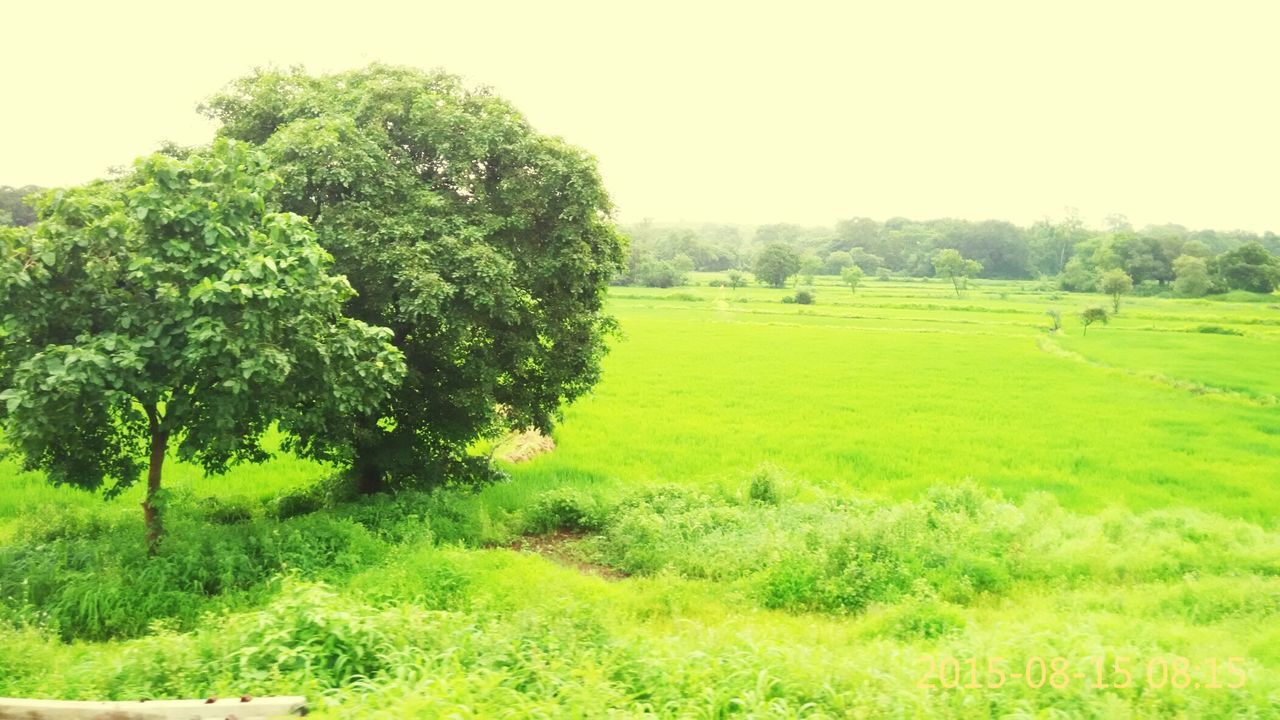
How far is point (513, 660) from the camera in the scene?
497 centimetres

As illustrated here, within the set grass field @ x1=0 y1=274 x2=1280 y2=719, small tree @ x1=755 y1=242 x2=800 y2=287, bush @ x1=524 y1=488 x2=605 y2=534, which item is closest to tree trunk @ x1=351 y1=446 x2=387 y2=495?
grass field @ x1=0 y1=274 x2=1280 y2=719

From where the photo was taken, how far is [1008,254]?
318 feet

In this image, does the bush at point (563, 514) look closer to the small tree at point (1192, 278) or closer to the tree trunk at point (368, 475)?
the tree trunk at point (368, 475)

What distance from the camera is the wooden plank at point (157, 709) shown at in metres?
4.02

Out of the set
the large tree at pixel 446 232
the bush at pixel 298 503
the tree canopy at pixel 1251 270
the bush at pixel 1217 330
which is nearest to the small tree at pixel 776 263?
the tree canopy at pixel 1251 270

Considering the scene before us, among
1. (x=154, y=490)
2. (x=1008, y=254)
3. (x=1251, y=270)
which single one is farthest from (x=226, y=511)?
(x=1008, y=254)

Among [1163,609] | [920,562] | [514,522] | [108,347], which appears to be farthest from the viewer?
[514,522]

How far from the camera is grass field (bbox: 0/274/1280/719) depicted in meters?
4.64

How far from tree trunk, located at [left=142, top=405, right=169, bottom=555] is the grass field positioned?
0.28 m

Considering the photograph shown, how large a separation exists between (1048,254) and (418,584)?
355ft

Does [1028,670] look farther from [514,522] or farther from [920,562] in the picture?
[514,522]

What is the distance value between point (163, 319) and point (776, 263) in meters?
73.0

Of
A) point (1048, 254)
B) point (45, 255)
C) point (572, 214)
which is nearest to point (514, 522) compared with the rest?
point (572, 214)

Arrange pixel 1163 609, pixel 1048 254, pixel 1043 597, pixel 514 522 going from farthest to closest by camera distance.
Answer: pixel 1048 254 → pixel 514 522 → pixel 1043 597 → pixel 1163 609
